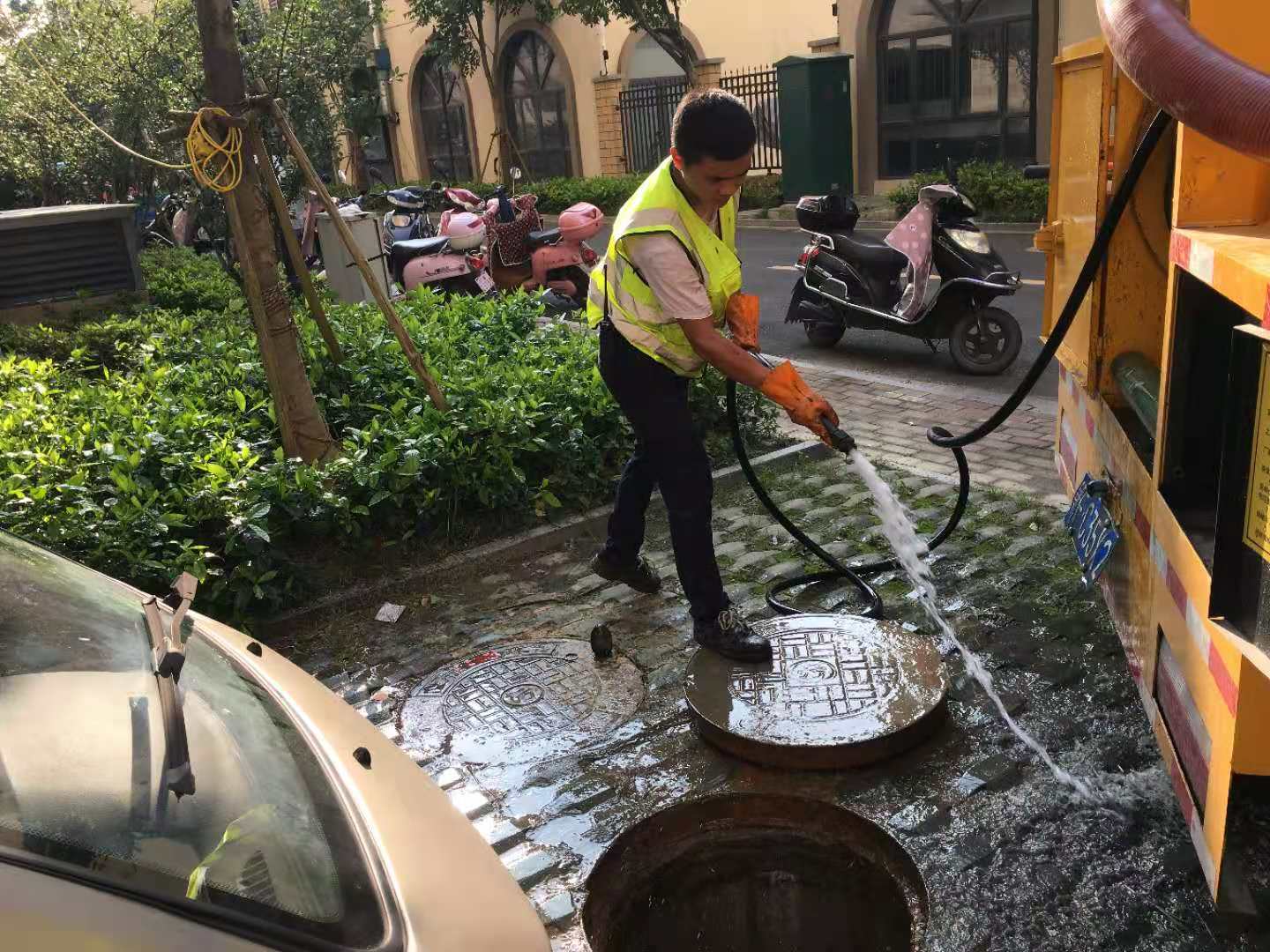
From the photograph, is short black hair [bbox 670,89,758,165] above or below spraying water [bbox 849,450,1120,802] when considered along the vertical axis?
above

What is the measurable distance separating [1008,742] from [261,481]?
3.09 meters

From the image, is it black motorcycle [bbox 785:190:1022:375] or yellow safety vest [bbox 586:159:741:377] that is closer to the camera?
yellow safety vest [bbox 586:159:741:377]

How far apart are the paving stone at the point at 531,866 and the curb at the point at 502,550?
1837 millimetres

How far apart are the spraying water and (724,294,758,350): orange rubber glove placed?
0.52 m

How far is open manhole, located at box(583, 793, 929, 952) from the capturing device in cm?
277

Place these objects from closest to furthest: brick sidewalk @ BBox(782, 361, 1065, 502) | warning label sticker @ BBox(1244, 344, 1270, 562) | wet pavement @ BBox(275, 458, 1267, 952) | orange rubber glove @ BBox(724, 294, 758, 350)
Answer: warning label sticker @ BBox(1244, 344, 1270, 562), wet pavement @ BBox(275, 458, 1267, 952), orange rubber glove @ BBox(724, 294, 758, 350), brick sidewalk @ BBox(782, 361, 1065, 502)

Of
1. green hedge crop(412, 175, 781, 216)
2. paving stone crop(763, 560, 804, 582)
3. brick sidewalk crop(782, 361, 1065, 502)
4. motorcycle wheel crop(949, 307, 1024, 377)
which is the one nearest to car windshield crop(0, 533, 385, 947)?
paving stone crop(763, 560, 804, 582)

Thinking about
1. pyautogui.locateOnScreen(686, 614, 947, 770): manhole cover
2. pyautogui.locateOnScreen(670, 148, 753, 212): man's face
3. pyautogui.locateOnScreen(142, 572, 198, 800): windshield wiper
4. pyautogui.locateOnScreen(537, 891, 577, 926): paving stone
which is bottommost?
pyautogui.locateOnScreen(537, 891, 577, 926): paving stone

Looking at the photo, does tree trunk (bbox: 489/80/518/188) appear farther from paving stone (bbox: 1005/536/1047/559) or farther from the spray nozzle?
the spray nozzle

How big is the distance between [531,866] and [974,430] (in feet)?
7.43

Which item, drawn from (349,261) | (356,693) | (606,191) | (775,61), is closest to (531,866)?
(356,693)

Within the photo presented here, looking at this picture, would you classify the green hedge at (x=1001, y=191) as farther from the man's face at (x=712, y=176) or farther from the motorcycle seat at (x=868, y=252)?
the man's face at (x=712, y=176)

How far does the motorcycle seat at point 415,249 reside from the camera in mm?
10406

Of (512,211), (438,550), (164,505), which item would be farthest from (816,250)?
(164,505)
